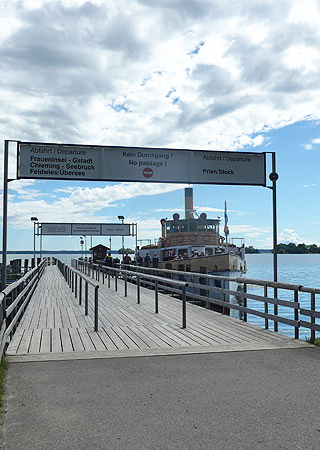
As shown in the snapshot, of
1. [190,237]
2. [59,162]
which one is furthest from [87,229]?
[59,162]

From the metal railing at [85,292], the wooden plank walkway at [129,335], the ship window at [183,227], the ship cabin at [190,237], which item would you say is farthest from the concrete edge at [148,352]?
the ship window at [183,227]

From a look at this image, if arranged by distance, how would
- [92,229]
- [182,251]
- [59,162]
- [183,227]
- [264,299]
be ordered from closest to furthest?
[264,299], [59,162], [182,251], [183,227], [92,229]

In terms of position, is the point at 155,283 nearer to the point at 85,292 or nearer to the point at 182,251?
the point at 85,292

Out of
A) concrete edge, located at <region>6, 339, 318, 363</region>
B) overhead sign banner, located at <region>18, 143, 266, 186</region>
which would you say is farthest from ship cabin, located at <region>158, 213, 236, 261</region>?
concrete edge, located at <region>6, 339, 318, 363</region>

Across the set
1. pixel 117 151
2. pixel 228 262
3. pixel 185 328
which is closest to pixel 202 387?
pixel 185 328

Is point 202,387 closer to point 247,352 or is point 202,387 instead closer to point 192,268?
point 247,352

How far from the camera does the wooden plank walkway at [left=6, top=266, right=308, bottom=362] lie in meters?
6.74

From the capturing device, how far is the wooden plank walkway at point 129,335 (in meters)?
6.74

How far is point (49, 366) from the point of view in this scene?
5836 mm

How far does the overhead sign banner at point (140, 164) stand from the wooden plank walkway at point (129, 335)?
354cm

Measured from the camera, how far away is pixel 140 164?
12.5 meters

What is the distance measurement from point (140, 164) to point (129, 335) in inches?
225

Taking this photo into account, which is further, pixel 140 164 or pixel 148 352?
pixel 140 164

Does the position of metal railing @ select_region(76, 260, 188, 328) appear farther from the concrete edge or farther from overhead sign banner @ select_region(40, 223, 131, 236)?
overhead sign banner @ select_region(40, 223, 131, 236)
